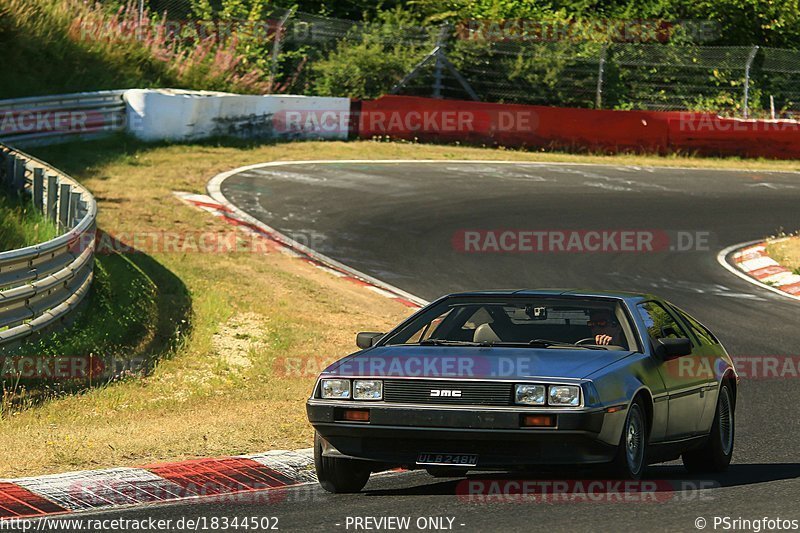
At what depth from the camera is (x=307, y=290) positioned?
1569 cm

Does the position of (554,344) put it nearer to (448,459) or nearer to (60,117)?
(448,459)

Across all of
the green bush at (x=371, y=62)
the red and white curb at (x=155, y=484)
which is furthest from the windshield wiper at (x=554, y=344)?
the green bush at (x=371, y=62)

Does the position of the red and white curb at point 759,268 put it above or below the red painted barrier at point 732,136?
below

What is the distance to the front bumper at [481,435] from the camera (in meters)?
6.86

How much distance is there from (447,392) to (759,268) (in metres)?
12.9

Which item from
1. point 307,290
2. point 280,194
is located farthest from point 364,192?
point 307,290

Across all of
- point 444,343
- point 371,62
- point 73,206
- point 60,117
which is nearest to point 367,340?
point 444,343

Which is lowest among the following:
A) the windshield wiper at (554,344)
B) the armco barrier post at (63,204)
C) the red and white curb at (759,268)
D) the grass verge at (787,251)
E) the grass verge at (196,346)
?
the red and white curb at (759,268)

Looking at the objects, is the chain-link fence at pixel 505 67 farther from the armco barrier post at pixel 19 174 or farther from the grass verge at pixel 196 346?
the armco barrier post at pixel 19 174

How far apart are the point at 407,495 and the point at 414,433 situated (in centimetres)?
50

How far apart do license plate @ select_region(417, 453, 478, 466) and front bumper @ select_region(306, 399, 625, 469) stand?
21 millimetres

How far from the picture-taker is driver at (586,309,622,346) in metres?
8.09

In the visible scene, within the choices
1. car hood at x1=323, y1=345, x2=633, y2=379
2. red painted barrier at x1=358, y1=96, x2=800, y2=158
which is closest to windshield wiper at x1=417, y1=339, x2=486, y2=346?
car hood at x1=323, y1=345, x2=633, y2=379

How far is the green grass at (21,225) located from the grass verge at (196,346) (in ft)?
3.61
